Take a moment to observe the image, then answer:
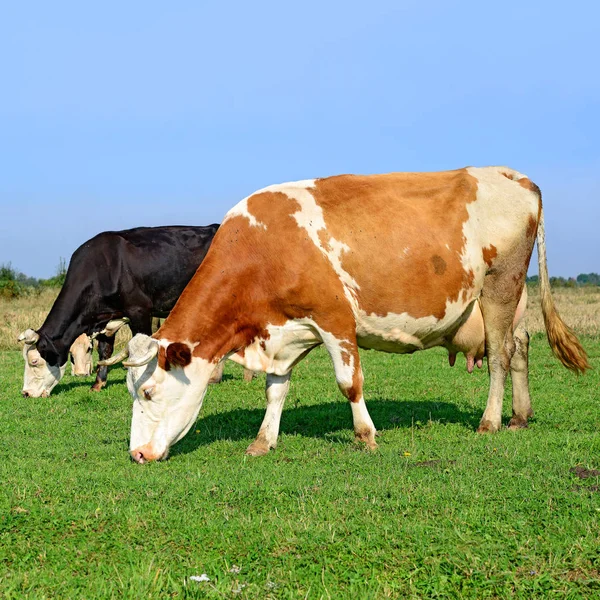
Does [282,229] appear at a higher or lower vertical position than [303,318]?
higher

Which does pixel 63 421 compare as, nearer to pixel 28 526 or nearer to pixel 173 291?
pixel 173 291

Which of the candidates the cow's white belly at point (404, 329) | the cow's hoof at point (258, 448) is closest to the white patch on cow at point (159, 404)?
the cow's hoof at point (258, 448)

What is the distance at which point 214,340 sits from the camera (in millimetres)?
7441

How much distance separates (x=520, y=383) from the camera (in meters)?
8.91

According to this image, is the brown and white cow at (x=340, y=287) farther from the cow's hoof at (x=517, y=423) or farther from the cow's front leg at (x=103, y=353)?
the cow's front leg at (x=103, y=353)

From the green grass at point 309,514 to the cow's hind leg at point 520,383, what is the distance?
0.24 m

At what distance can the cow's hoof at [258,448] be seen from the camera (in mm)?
7582

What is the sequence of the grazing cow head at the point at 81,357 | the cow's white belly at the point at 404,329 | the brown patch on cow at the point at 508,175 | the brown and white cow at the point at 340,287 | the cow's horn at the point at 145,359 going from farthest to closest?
the grazing cow head at the point at 81,357 → the brown patch on cow at the point at 508,175 → the cow's white belly at the point at 404,329 → the brown and white cow at the point at 340,287 → the cow's horn at the point at 145,359

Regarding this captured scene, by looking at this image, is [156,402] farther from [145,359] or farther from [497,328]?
[497,328]

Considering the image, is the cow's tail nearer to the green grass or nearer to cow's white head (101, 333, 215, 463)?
the green grass

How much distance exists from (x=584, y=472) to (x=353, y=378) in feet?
7.40

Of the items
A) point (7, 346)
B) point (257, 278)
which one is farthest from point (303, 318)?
point (7, 346)

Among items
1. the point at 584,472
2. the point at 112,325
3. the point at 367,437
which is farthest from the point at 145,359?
the point at 112,325

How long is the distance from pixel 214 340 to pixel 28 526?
265cm
